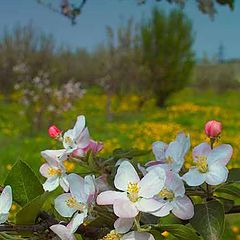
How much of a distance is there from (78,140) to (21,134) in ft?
35.6

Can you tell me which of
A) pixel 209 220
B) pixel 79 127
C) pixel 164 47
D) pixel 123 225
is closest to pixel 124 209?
pixel 123 225

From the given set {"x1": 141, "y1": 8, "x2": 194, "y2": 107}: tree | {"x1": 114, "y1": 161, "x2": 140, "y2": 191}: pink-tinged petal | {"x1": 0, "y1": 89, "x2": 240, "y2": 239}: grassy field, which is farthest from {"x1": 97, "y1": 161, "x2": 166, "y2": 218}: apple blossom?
{"x1": 141, "y1": 8, "x2": 194, "y2": 107}: tree

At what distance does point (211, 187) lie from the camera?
87 centimetres

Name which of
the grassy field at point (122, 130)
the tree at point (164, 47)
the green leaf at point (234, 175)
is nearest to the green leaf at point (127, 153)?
the green leaf at point (234, 175)

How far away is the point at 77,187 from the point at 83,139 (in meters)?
0.14

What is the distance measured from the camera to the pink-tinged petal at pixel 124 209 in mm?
692

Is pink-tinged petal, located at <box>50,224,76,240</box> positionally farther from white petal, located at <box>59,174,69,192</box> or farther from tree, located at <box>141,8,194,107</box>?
tree, located at <box>141,8,194,107</box>

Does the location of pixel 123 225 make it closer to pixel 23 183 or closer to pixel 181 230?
pixel 181 230

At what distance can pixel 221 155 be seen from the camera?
32.9 inches

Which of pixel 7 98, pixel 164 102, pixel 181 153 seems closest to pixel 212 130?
pixel 181 153

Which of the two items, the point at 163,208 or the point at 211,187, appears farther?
the point at 211,187

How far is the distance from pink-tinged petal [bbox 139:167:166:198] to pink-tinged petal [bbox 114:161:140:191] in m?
0.02

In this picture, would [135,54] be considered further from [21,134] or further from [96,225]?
[96,225]

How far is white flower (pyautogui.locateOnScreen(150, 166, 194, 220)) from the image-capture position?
2.43 feet
